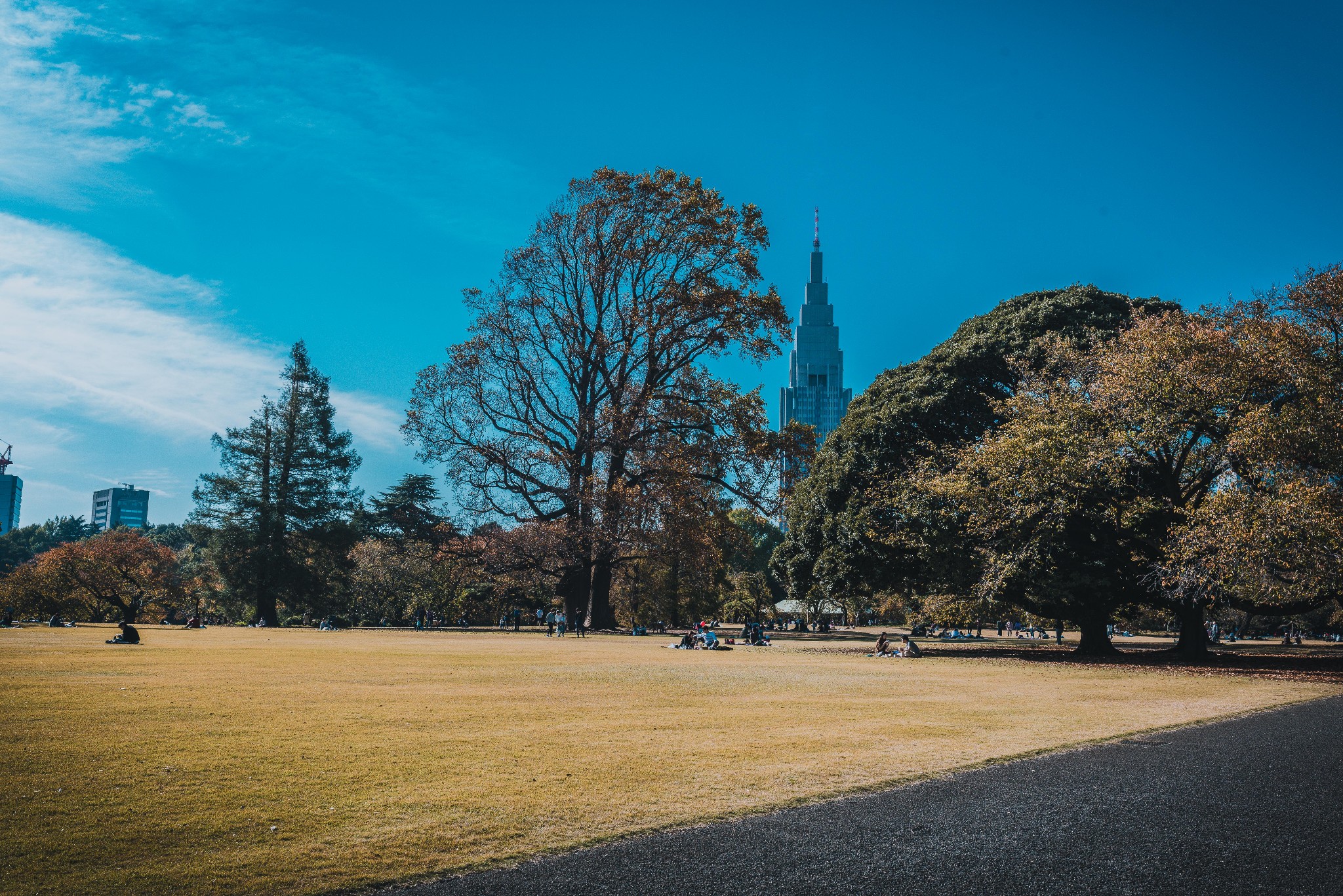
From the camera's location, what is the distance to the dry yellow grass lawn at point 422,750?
5.05 metres

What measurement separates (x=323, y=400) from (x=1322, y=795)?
64.1m

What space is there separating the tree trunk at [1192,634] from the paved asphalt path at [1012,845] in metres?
22.6

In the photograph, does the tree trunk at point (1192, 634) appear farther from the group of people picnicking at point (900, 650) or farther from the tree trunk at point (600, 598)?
the tree trunk at point (600, 598)

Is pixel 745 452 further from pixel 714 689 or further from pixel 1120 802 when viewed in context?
pixel 1120 802

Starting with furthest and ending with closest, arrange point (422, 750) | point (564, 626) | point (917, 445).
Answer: point (564, 626) < point (917, 445) < point (422, 750)

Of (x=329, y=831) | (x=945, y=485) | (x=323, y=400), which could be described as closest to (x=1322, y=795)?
(x=329, y=831)

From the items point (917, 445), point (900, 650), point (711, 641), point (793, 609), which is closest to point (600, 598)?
point (711, 641)

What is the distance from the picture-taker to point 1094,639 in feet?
94.0

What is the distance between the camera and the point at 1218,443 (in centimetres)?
2406

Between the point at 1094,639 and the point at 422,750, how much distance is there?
2720 centimetres

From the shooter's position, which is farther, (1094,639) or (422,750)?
(1094,639)

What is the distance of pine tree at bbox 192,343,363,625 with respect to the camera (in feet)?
178

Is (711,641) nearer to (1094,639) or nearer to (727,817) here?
(1094,639)

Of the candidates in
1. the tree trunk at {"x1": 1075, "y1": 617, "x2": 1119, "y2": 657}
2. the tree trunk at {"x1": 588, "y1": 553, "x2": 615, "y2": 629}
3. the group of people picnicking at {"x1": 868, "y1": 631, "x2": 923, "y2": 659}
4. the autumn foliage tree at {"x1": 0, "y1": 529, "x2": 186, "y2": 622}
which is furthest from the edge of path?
the autumn foliage tree at {"x1": 0, "y1": 529, "x2": 186, "y2": 622}
